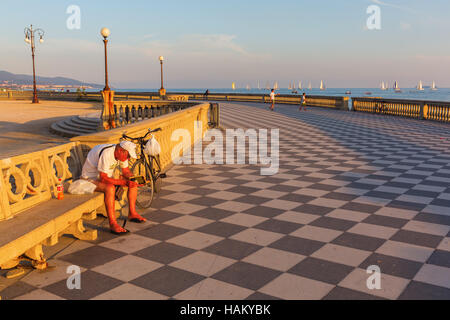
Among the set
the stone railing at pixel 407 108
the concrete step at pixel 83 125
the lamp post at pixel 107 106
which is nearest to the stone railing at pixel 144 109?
the lamp post at pixel 107 106

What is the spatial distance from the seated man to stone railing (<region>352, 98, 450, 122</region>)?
906 inches

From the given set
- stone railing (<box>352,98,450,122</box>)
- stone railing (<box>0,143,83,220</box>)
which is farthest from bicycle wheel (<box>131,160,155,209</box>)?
stone railing (<box>352,98,450,122</box>)

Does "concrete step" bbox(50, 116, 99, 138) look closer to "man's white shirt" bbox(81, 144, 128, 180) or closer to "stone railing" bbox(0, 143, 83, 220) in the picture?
"man's white shirt" bbox(81, 144, 128, 180)

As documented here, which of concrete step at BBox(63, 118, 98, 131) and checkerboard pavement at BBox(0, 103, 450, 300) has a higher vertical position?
concrete step at BBox(63, 118, 98, 131)

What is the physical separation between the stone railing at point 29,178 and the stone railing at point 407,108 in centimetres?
2372

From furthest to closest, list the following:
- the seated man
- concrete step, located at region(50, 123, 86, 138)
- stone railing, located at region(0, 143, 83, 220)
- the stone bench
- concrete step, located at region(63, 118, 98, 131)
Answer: concrete step, located at region(63, 118, 98, 131), concrete step, located at region(50, 123, 86, 138), the seated man, stone railing, located at region(0, 143, 83, 220), the stone bench

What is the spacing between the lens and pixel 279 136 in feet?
59.7

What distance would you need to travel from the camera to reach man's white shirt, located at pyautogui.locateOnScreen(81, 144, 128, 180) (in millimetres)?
5906

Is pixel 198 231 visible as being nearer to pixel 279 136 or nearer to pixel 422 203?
pixel 422 203

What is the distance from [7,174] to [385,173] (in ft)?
28.3

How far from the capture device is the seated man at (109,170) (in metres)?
5.89

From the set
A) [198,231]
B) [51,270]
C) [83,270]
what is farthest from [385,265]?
[51,270]

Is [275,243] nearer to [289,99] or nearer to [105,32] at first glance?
[105,32]

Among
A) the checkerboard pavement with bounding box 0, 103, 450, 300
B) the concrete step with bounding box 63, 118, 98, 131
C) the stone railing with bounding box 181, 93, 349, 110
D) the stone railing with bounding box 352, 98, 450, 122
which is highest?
the stone railing with bounding box 181, 93, 349, 110
